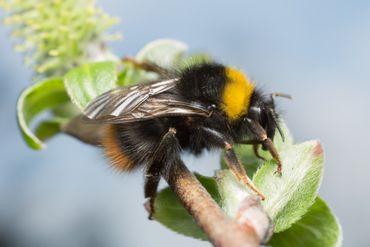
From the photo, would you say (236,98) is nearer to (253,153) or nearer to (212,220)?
(253,153)

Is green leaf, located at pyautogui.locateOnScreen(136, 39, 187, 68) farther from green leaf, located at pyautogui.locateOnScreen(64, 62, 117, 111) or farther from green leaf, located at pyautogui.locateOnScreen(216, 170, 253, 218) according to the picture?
green leaf, located at pyautogui.locateOnScreen(216, 170, 253, 218)

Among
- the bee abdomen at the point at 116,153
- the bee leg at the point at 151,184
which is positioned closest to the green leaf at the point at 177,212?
the bee leg at the point at 151,184

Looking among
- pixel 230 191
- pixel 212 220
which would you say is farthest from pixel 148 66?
pixel 212 220

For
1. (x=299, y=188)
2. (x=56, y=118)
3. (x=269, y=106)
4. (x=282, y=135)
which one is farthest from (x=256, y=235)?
(x=56, y=118)

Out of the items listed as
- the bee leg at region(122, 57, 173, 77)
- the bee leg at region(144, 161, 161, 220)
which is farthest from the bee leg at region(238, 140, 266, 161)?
the bee leg at region(122, 57, 173, 77)

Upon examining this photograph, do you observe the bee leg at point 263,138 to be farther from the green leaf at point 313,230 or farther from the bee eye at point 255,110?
the green leaf at point 313,230
